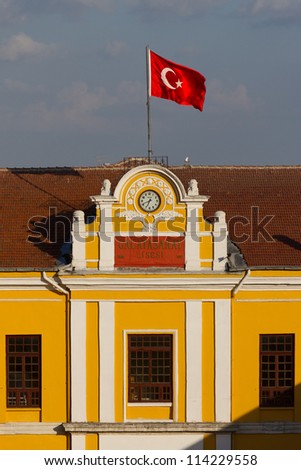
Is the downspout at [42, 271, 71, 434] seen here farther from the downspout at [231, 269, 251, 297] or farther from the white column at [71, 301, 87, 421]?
the downspout at [231, 269, 251, 297]

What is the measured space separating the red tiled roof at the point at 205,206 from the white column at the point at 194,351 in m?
2.43

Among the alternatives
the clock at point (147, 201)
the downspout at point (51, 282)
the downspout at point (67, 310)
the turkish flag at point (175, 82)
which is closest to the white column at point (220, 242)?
the clock at point (147, 201)

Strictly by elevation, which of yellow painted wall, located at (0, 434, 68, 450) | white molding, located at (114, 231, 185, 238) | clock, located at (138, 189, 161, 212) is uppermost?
clock, located at (138, 189, 161, 212)

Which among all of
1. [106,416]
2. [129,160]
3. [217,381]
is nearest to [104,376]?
[106,416]

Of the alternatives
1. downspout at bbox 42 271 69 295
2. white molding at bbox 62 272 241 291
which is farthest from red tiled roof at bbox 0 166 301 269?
white molding at bbox 62 272 241 291

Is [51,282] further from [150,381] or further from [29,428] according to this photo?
[29,428]

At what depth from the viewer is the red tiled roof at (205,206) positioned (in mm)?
33219

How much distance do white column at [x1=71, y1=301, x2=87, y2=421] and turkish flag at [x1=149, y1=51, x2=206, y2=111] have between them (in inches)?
300

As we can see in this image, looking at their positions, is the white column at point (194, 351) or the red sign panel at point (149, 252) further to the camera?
the red sign panel at point (149, 252)

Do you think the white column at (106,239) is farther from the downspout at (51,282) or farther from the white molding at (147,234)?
the downspout at (51,282)

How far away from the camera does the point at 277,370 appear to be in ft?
107

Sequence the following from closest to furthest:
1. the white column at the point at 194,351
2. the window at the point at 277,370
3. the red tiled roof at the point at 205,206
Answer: the white column at the point at 194,351
the window at the point at 277,370
the red tiled roof at the point at 205,206

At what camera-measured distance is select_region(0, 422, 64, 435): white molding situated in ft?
106

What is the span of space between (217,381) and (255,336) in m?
1.88
